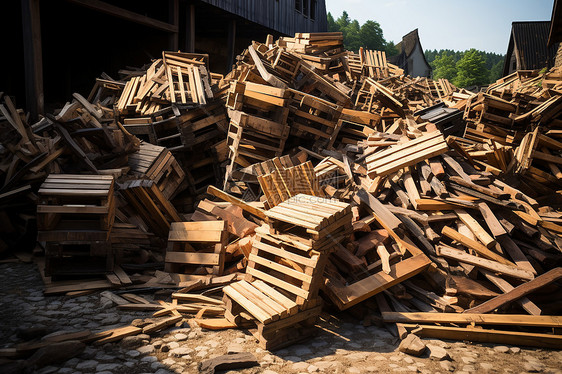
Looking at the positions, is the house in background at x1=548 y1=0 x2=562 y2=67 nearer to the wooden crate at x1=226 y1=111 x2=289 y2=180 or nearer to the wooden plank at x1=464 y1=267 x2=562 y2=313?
the wooden crate at x1=226 y1=111 x2=289 y2=180

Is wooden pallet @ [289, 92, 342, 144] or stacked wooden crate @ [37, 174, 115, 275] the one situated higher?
wooden pallet @ [289, 92, 342, 144]

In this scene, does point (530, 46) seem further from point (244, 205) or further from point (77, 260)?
point (77, 260)

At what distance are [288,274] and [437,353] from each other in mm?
1632

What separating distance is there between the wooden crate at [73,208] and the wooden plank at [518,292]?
14.8 ft

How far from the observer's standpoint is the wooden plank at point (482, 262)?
5.15 m

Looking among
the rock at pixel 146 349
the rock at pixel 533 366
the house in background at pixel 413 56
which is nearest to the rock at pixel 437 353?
the rock at pixel 533 366

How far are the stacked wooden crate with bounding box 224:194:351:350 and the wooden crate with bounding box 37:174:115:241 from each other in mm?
1947

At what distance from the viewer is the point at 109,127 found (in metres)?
7.44

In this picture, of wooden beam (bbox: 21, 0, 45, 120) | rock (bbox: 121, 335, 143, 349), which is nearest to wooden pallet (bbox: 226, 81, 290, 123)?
rock (bbox: 121, 335, 143, 349)

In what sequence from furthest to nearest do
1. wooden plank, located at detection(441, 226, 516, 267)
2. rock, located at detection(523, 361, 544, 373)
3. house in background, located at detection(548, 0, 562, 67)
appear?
house in background, located at detection(548, 0, 562, 67) → wooden plank, located at detection(441, 226, 516, 267) → rock, located at detection(523, 361, 544, 373)

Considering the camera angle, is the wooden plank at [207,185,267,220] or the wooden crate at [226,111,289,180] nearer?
the wooden plank at [207,185,267,220]

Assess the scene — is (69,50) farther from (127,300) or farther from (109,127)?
(127,300)

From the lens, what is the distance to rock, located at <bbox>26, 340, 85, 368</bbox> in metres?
3.39

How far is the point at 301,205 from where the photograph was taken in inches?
193
